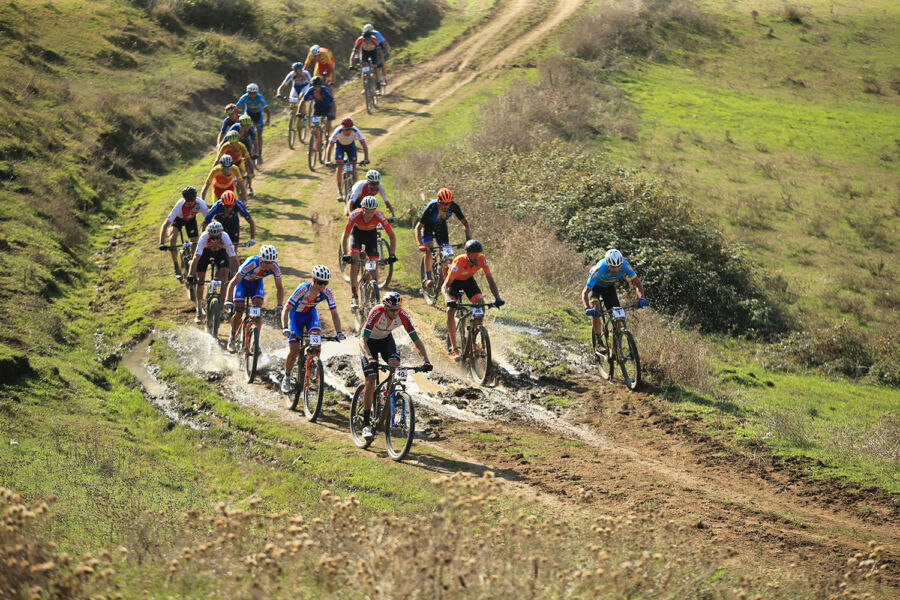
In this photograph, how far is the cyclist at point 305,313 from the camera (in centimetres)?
1248

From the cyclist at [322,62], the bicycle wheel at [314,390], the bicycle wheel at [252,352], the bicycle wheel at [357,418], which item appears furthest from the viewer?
the cyclist at [322,62]

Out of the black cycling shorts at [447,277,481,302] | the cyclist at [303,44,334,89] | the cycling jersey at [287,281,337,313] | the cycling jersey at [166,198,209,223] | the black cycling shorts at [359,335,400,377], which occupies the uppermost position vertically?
the cyclist at [303,44,334,89]

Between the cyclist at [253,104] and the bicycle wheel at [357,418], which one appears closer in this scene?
the bicycle wheel at [357,418]

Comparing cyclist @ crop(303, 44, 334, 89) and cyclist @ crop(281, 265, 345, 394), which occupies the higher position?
cyclist @ crop(303, 44, 334, 89)

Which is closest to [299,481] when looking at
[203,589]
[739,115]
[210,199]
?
[203,589]

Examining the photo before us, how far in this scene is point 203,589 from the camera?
21.5 feet

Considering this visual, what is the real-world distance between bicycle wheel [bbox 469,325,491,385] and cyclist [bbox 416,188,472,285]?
2.73 m

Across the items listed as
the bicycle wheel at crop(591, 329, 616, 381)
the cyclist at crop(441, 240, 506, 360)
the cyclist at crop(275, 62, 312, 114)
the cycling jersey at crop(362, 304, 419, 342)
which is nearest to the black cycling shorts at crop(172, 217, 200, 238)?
the cyclist at crop(441, 240, 506, 360)

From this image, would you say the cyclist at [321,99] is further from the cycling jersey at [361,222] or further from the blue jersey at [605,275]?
the blue jersey at [605,275]

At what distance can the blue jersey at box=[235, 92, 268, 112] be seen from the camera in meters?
24.5

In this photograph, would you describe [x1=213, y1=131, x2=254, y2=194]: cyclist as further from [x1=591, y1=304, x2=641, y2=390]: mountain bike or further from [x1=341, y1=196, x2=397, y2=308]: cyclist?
[x1=591, y1=304, x2=641, y2=390]: mountain bike

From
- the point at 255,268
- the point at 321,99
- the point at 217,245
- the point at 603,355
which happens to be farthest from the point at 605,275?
the point at 321,99

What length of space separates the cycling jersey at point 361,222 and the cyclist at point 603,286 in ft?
14.8

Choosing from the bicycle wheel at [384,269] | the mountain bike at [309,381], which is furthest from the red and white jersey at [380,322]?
the bicycle wheel at [384,269]
